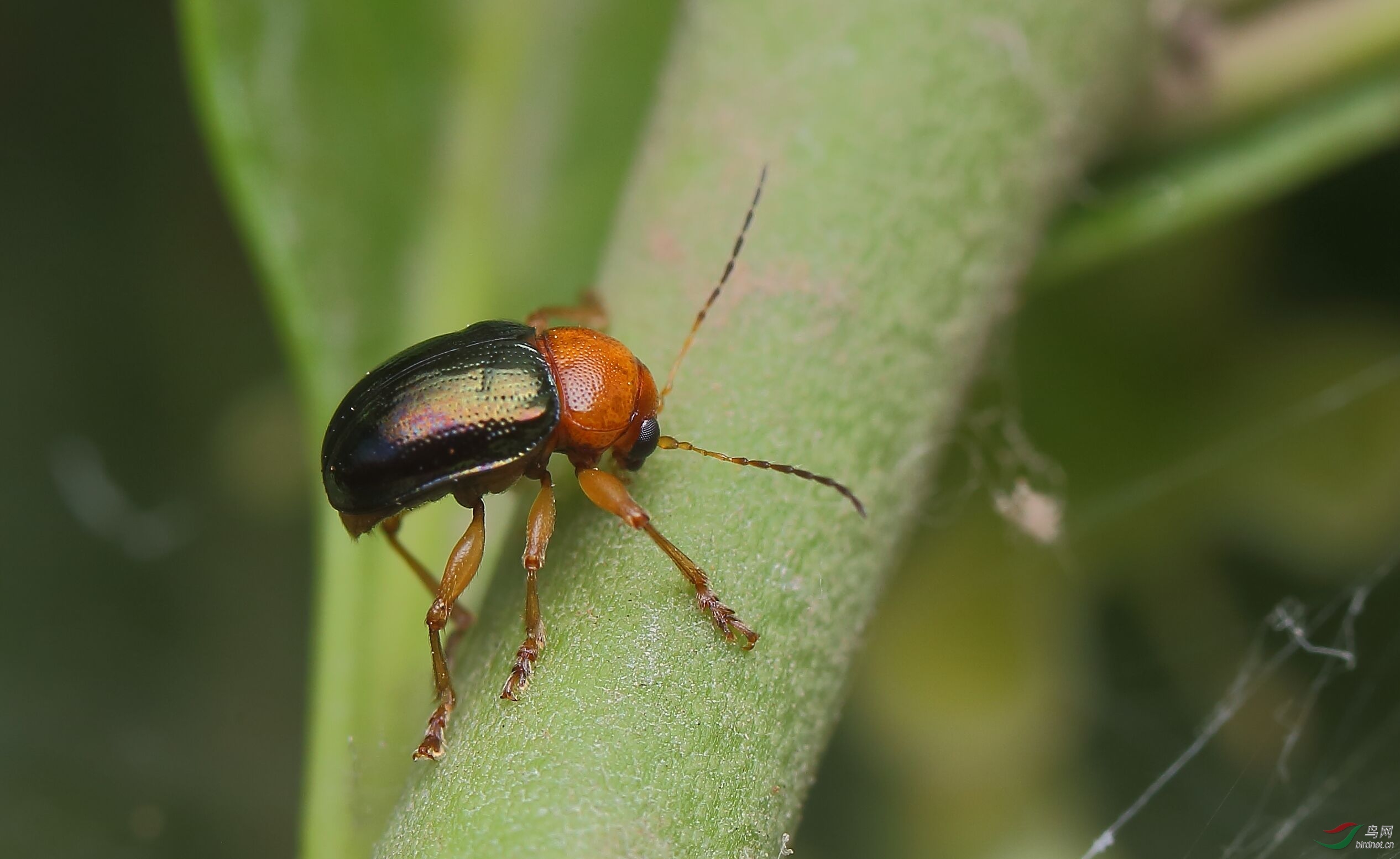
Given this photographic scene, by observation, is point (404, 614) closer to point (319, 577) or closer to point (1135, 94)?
point (319, 577)

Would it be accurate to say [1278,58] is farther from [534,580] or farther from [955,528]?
[534,580]

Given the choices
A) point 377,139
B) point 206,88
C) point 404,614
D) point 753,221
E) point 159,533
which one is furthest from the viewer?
point 159,533

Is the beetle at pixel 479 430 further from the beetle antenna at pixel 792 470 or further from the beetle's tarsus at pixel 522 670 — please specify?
the beetle's tarsus at pixel 522 670

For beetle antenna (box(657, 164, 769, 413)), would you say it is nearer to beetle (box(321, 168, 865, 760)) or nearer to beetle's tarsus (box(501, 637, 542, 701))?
beetle (box(321, 168, 865, 760))

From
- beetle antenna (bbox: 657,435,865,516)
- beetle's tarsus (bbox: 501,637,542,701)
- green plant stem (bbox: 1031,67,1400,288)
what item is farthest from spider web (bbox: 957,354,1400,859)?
beetle's tarsus (bbox: 501,637,542,701)

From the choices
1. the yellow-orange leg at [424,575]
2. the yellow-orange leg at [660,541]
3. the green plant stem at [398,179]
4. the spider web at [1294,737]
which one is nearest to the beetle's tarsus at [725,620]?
the yellow-orange leg at [660,541]

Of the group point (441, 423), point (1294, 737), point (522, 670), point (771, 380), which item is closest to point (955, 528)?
point (1294, 737)

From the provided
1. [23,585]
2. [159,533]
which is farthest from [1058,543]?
[23,585]
